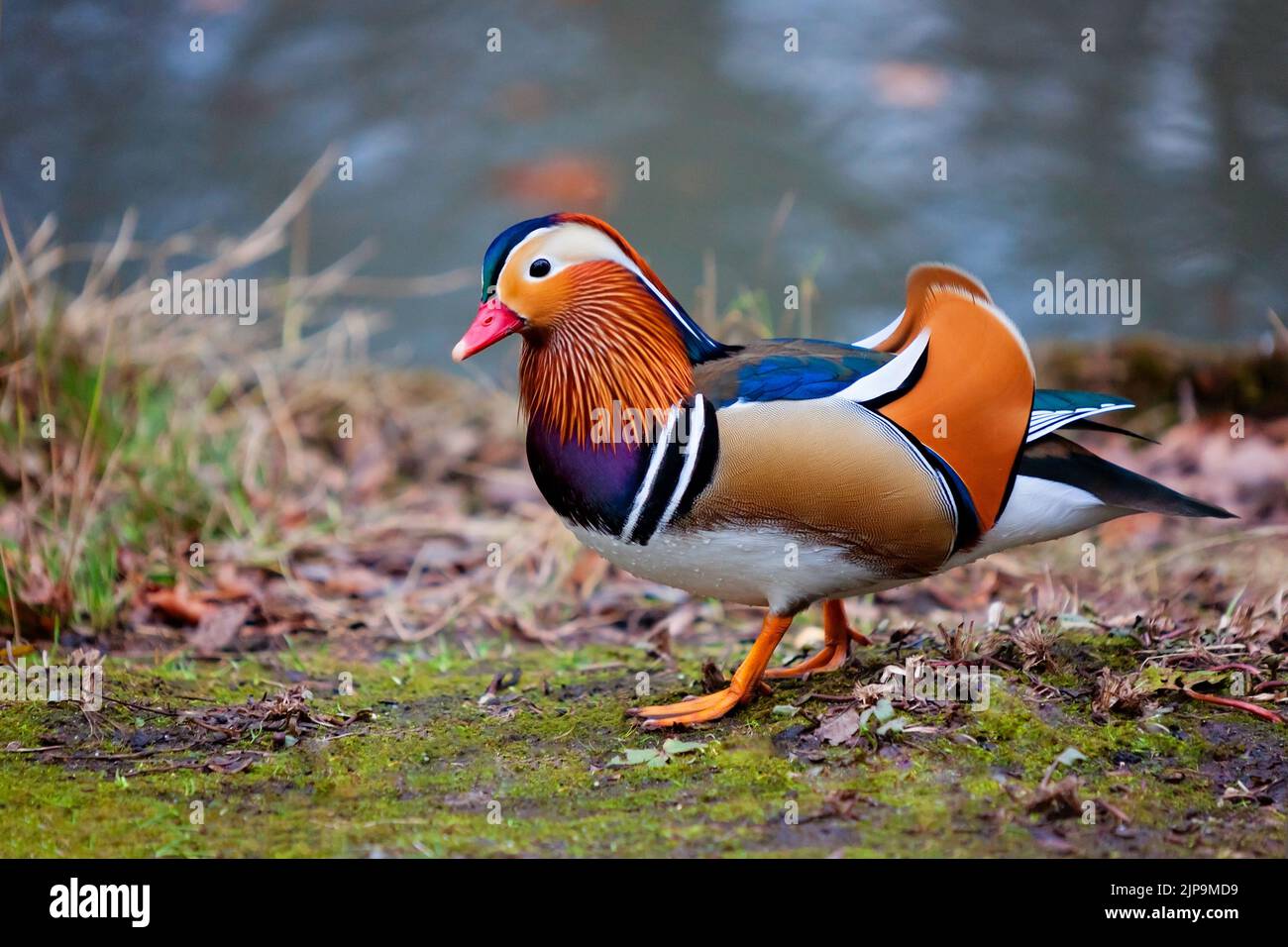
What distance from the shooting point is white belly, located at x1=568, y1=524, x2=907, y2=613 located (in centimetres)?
263

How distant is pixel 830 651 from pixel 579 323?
99 cm

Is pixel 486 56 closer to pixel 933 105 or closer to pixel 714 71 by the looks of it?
pixel 714 71

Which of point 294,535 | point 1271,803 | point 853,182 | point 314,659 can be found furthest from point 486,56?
point 1271,803

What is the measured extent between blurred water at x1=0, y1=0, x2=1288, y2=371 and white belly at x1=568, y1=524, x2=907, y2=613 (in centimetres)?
427

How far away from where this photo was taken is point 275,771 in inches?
103

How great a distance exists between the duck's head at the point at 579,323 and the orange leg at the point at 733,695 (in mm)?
545

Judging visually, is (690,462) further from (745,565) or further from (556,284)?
(556,284)

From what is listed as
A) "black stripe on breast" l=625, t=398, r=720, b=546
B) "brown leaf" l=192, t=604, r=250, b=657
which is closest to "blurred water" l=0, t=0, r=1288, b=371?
"brown leaf" l=192, t=604, r=250, b=657

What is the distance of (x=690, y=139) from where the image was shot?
7.74 metres

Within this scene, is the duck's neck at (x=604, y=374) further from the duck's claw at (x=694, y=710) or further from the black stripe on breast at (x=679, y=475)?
the duck's claw at (x=694, y=710)

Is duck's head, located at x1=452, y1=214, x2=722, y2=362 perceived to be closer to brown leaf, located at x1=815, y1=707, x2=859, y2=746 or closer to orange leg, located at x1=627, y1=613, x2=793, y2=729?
orange leg, located at x1=627, y1=613, x2=793, y2=729

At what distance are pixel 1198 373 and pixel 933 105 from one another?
267 cm

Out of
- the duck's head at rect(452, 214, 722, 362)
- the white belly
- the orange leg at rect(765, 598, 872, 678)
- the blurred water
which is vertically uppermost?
the blurred water

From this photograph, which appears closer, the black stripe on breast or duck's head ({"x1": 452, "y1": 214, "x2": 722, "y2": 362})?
the black stripe on breast
